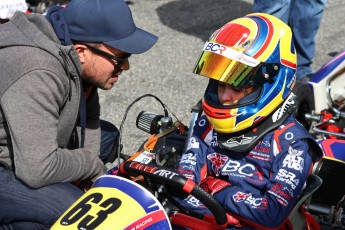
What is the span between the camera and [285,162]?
8.77 ft

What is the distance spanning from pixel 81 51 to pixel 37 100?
0.36 metres

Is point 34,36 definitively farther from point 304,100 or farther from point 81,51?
point 304,100

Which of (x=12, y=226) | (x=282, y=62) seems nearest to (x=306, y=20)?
(x=282, y=62)

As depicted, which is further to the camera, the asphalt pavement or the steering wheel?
the asphalt pavement

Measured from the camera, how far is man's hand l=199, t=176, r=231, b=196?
9.11 feet

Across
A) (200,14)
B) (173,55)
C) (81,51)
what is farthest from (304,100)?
(200,14)

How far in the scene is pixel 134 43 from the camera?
9.46 feet

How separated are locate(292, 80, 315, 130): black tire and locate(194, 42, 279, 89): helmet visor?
4.40 ft

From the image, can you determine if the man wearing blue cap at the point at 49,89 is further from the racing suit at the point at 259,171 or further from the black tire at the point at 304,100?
the black tire at the point at 304,100

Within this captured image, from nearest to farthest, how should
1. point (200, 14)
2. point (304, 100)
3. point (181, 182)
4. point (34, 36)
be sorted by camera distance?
1. point (181, 182)
2. point (34, 36)
3. point (304, 100)
4. point (200, 14)

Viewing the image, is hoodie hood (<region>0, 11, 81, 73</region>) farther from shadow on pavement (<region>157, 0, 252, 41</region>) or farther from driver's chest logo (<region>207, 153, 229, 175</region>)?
shadow on pavement (<region>157, 0, 252, 41</region>)

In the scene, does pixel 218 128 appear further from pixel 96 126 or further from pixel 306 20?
pixel 306 20

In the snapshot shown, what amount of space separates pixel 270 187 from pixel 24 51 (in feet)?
3.88

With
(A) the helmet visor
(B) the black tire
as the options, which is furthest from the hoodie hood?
(B) the black tire
